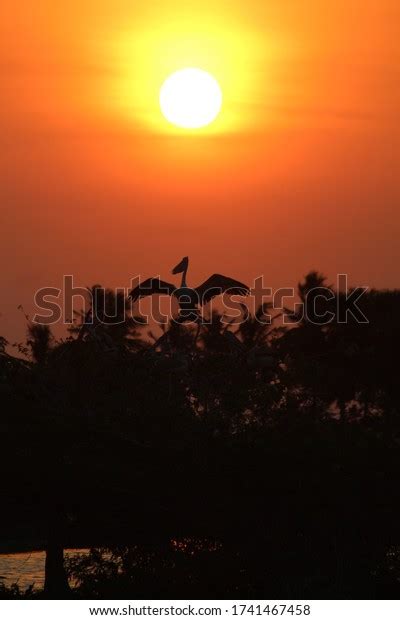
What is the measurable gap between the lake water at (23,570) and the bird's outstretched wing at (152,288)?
7709 millimetres

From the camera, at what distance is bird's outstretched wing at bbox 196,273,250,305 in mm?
38125

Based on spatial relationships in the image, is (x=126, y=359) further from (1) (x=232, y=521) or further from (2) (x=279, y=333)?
(2) (x=279, y=333)

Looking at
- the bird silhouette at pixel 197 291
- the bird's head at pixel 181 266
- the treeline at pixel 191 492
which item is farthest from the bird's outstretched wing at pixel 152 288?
the treeline at pixel 191 492

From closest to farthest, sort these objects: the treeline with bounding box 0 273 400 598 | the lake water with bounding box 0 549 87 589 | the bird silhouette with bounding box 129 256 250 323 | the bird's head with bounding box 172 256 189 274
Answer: the treeline with bounding box 0 273 400 598, the lake water with bounding box 0 549 87 589, the bird silhouette with bounding box 129 256 250 323, the bird's head with bounding box 172 256 189 274

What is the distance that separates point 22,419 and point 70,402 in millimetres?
1964

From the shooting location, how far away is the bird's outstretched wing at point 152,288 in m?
39.5

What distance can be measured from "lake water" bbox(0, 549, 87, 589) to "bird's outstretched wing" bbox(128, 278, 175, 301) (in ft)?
25.3

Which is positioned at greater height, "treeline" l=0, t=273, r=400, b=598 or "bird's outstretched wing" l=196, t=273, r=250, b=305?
"bird's outstretched wing" l=196, t=273, r=250, b=305

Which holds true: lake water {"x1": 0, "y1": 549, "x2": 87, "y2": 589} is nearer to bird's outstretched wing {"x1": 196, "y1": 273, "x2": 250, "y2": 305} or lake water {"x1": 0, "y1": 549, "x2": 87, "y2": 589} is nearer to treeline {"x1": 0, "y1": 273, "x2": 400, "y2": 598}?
treeline {"x1": 0, "y1": 273, "x2": 400, "y2": 598}

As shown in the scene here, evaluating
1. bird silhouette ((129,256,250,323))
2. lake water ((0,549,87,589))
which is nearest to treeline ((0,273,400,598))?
lake water ((0,549,87,589))

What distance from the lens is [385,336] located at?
2488 inches

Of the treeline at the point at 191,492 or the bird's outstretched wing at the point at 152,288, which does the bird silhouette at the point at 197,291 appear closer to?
the bird's outstretched wing at the point at 152,288

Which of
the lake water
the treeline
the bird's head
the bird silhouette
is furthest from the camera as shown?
the bird's head

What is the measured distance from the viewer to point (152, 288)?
130ft
